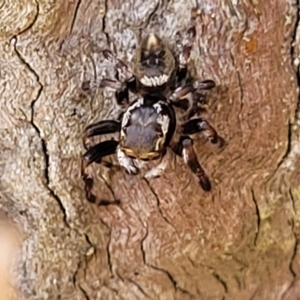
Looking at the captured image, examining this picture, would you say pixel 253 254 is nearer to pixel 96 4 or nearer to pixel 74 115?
pixel 74 115

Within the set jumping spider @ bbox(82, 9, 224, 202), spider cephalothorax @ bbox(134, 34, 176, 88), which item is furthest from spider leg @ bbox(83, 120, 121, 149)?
spider cephalothorax @ bbox(134, 34, 176, 88)

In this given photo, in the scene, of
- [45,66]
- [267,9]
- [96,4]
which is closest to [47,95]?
[45,66]

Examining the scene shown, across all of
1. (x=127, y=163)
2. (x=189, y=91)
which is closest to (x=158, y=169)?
(x=127, y=163)

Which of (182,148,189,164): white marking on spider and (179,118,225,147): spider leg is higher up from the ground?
(179,118,225,147): spider leg

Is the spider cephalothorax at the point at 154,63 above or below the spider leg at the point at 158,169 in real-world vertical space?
above

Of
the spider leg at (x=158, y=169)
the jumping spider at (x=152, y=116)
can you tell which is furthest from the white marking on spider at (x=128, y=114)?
the spider leg at (x=158, y=169)

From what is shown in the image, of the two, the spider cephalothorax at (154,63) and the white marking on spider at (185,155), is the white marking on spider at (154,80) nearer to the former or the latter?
the spider cephalothorax at (154,63)

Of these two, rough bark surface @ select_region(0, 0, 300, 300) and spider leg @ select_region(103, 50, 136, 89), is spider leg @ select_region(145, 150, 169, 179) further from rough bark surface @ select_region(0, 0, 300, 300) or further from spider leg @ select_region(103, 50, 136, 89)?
spider leg @ select_region(103, 50, 136, 89)
